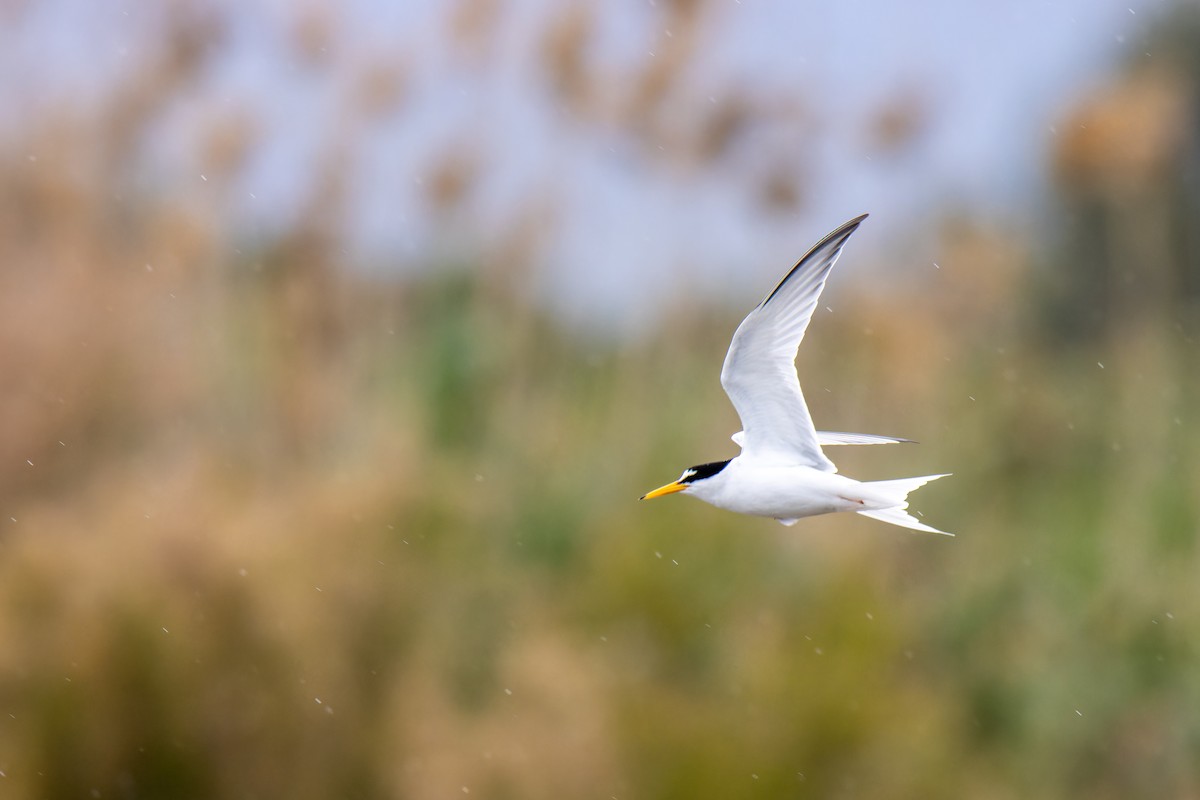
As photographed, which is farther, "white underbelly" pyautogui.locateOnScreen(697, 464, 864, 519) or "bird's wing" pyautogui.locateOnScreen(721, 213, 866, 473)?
"bird's wing" pyautogui.locateOnScreen(721, 213, 866, 473)

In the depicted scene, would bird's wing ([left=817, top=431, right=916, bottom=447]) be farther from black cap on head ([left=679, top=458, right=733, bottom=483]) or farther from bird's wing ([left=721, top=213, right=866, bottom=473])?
black cap on head ([left=679, top=458, right=733, bottom=483])

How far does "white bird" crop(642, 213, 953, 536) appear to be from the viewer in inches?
143

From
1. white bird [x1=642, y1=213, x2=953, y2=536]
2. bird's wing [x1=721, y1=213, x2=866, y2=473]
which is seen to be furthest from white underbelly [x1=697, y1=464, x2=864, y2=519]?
bird's wing [x1=721, y1=213, x2=866, y2=473]

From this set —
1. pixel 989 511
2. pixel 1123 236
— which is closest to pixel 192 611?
pixel 989 511

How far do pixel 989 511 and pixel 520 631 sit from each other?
415 centimetres

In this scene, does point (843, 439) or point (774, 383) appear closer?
point (774, 383)

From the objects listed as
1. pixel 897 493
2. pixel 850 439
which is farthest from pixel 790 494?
pixel 850 439

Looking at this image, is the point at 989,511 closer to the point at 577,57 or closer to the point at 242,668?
the point at 577,57

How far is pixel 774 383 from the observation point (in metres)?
3.89

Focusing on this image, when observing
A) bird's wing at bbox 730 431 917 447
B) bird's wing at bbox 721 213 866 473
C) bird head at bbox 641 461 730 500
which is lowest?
bird head at bbox 641 461 730 500

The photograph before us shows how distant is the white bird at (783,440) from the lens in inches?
143

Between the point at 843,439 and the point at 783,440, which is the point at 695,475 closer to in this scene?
the point at 783,440

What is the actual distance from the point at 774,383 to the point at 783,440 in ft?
0.43

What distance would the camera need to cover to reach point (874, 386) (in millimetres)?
9570
